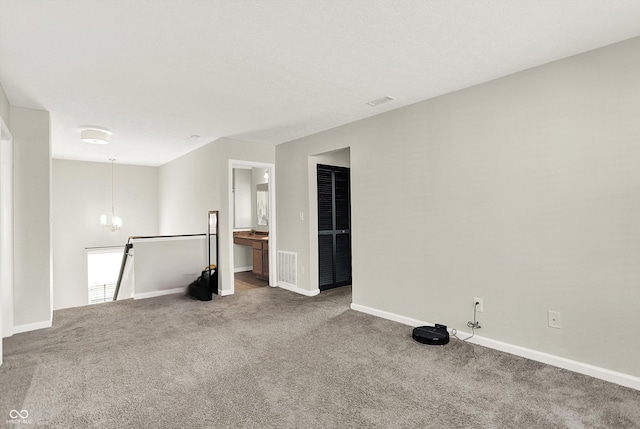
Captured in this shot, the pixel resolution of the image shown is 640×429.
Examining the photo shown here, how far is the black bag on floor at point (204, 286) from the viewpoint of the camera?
480cm

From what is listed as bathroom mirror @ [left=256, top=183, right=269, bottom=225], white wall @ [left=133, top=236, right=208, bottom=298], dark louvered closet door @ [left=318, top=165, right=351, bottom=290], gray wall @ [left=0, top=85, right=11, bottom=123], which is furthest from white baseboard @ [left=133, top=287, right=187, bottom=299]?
gray wall @ [left=0, top=85, right=11, bottom=123]

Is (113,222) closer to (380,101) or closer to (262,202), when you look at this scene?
(262,202)

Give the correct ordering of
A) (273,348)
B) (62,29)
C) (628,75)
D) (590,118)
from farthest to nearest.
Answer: (273,348) → (590,118) → (628,75) → (62,29)

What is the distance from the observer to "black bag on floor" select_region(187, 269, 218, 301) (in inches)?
189

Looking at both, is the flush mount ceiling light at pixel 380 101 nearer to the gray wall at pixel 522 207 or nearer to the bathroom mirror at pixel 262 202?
the gray wall at pixel 522 207

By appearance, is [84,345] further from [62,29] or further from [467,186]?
[467,186]

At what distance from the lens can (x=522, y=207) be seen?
2.81 meters

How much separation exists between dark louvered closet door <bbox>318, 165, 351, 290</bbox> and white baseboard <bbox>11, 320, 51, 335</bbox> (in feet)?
11.1

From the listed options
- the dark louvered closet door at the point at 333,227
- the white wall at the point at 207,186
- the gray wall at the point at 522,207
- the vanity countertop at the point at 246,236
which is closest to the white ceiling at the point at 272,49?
the gray wall at the point at 522,207

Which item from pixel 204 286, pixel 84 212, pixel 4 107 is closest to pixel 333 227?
pixel 204 286

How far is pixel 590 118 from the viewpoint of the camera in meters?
2.47

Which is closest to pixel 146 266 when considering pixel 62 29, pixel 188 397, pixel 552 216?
pixel 188 397

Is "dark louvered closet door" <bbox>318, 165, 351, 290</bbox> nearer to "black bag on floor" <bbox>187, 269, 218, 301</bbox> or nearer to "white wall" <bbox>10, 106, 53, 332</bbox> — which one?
"black bag on floor" <bbox>187, 269, 218, 301</bbox>

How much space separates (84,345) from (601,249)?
4.48 metres
